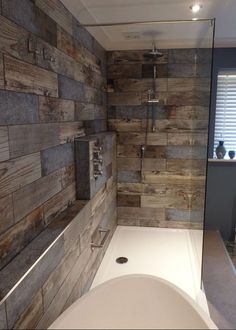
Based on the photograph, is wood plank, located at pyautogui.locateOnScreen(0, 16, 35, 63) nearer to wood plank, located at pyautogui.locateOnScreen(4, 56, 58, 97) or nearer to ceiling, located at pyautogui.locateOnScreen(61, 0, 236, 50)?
wood plank, located at pyautogui.locateOnScreen(4, 56, 58, 97)

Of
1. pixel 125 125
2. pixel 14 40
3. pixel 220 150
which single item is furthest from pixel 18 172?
pixel 220 150

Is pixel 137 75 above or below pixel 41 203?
above

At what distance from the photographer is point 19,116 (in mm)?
1408

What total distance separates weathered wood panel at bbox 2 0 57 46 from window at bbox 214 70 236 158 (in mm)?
2421

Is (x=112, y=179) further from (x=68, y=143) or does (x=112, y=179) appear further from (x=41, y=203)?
(x=41, y=203)

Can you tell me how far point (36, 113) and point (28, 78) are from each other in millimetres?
195

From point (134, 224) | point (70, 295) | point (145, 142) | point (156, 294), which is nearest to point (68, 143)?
point (70, 295)

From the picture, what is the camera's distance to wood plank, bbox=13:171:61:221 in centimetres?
143

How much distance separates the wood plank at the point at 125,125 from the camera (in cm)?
350

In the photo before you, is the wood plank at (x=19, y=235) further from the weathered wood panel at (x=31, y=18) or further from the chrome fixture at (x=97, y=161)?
the weathered wood panel at (x=31, y=18)

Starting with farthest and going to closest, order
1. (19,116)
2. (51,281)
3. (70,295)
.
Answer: (70,295) < (51,281) < (19,116)

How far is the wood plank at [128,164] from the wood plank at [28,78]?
6.08ft

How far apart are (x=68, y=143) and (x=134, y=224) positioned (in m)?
1.95

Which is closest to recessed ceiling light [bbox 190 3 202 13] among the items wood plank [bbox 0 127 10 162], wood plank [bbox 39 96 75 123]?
wood plank [bbox 39 96 75 123]
